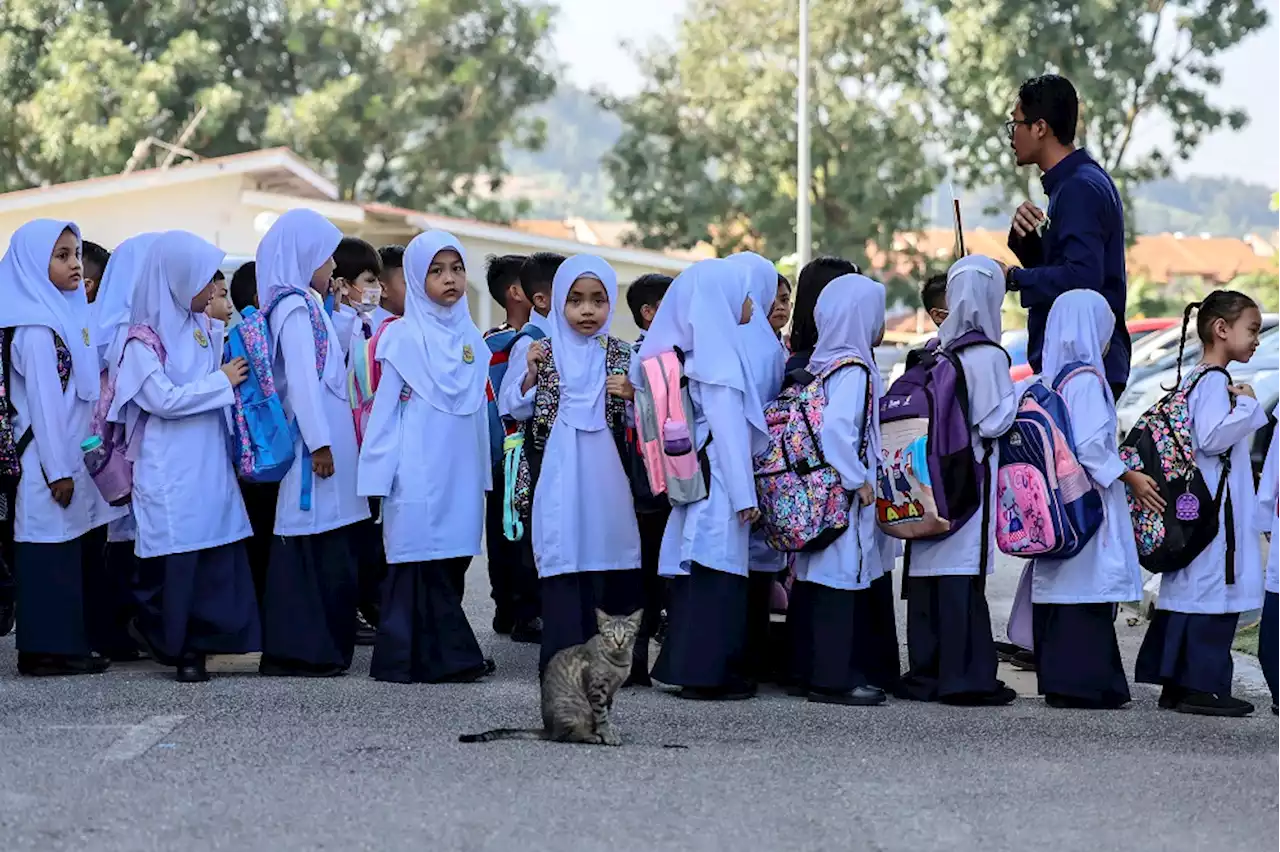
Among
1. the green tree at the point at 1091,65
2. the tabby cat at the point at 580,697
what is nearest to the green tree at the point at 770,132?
the green tree at the point at 1091,65

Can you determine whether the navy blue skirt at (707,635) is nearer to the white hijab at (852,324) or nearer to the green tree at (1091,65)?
the white hijab at (852,324)

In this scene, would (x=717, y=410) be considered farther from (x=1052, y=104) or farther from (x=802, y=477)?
(x=1052, y=104)

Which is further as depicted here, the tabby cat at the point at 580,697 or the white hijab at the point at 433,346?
the white hijab at the point at 433,346

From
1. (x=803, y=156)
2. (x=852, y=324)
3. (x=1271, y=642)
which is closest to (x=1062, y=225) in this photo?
(x=852, y=324)

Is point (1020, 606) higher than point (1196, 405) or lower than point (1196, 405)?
lower

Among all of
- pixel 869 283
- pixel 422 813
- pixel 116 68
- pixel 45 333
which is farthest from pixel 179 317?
pixel 116 68

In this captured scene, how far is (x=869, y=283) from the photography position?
7.73 metres

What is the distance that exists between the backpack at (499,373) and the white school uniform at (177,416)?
1103 mm

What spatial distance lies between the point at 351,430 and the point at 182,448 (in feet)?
2.33

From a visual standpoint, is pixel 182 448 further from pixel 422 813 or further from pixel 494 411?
pixel 422 813

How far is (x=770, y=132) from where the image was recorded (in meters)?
40.8

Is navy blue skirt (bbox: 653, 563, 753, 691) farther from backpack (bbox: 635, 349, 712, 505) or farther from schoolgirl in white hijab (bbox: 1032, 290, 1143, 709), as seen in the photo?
schoolgirl in white hijab (bbox: 1032, 290, 1143, 709)

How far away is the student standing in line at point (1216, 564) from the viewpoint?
24.5ft

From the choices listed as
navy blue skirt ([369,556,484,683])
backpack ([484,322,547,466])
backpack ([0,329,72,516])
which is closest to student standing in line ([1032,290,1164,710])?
navy blue skirt ([369,556,484,683])
